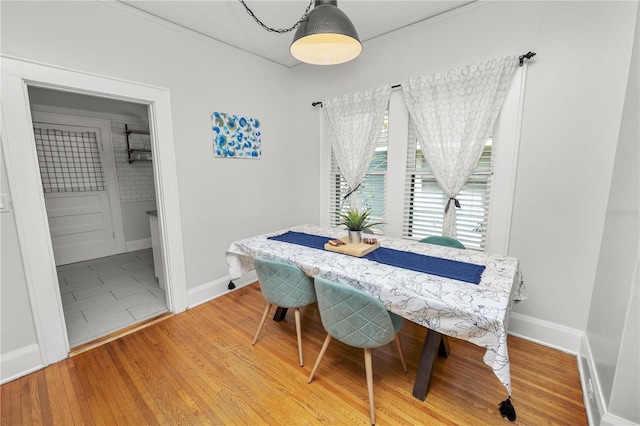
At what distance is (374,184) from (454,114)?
1.01 meters

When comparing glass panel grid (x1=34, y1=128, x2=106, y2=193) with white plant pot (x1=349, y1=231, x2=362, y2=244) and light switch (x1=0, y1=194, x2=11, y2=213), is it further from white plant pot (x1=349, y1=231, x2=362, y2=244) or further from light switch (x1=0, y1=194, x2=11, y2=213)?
white plant pot (x1=349, y1=231, x2=362, y2=244)

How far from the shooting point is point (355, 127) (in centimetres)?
289

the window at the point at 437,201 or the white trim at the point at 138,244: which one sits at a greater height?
the window at the point at 437,201

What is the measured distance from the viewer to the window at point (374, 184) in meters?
2.80

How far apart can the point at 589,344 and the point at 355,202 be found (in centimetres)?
215

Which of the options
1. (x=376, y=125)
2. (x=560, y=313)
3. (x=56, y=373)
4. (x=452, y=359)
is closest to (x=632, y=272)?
(x=560, y=313)

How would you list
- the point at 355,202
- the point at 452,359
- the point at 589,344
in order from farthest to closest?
1. the point at 355,202
2. the point at 452,359
3. the point at 589,344

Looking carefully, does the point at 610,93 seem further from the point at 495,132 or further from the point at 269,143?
the point at 269,143

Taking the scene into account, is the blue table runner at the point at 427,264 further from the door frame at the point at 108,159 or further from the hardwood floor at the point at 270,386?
the door frame at the point at 108,159

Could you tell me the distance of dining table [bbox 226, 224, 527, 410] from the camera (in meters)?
1.18

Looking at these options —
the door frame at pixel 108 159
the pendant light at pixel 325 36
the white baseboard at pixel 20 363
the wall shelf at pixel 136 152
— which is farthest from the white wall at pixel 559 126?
the door frame at pixel 108 159

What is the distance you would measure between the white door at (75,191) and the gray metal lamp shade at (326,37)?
424cm

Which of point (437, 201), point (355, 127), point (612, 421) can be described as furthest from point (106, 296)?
point (612, 421)

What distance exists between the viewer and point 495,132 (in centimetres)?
217
